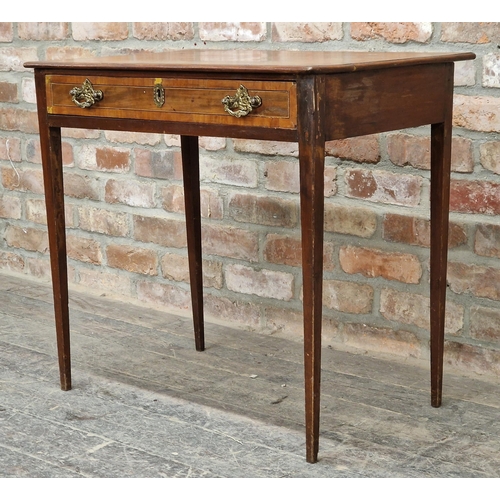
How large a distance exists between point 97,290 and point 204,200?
1.86ft

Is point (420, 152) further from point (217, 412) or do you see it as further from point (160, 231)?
point (160, 231)

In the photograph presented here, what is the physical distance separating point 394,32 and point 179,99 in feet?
2.14

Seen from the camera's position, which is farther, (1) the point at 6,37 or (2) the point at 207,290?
(1) the point at 6,37

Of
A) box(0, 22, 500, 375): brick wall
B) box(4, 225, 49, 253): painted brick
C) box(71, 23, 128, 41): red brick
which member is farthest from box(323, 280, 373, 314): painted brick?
box(4, 225, 49, 253): painted brick

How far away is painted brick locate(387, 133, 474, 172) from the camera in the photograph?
2213 millimetres

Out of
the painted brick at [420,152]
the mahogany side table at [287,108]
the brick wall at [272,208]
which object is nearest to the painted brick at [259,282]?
the brick wall at [272,208]

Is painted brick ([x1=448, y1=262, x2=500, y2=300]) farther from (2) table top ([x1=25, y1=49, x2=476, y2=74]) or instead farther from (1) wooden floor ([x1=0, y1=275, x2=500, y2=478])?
(2) table top ([x1=25, y1=49, x2=476, y2=74])

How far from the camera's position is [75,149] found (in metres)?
3.02

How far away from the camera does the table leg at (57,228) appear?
83.4 inches

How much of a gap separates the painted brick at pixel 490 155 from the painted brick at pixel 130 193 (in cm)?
104

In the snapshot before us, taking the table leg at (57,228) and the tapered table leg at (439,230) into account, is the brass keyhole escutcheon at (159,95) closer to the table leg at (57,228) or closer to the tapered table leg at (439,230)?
the table leg at (57,228)

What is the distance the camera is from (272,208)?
2580mm
